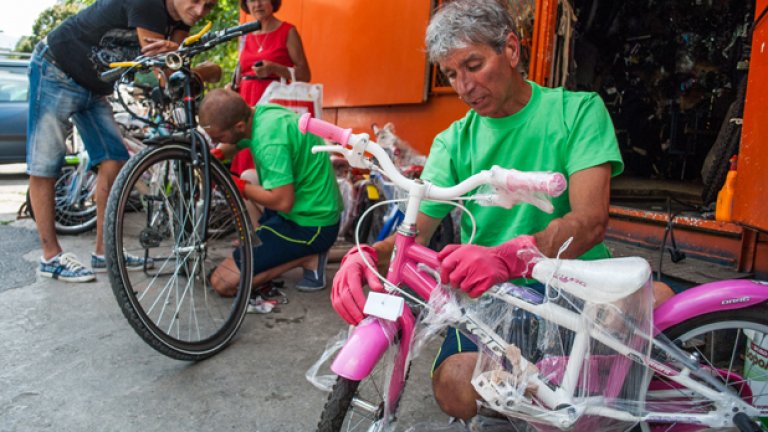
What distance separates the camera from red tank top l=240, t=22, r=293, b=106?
448cm

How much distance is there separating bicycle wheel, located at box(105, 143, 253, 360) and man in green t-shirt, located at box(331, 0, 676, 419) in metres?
1.20

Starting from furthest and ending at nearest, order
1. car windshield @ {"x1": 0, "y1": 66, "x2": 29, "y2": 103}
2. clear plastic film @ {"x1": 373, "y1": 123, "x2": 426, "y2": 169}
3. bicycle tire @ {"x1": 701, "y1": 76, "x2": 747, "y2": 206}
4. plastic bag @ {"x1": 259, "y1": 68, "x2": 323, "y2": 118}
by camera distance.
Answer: car windshield @ {"x1": 0, "y1": 66, "x2": 29, "y2": 103} → clear plastic film @ {"x1": 373, "y1": 123, "x2": 426, "y2": 169} → plastic bag @ {"x1": 259, "y1": 68, "x2": 323, "y2": 118} → bicycle tire @ {"x1": 701, "y1": 76, "x2": 747, "y2": 206}

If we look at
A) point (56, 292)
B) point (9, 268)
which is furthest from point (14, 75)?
point (56, 292)

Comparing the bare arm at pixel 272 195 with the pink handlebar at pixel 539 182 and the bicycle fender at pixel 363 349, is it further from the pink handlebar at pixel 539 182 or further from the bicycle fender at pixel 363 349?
the pink handlebar at pixel 539 182

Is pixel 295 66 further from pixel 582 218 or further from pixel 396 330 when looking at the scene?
pixel 396 330

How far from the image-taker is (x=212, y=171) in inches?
105

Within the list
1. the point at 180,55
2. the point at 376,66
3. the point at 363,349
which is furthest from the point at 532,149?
the point at 376,66

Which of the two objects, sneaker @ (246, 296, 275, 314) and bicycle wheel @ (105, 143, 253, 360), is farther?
sneaker @ (246, 296, 275, 314)

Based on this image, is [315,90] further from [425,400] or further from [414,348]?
[414,348]

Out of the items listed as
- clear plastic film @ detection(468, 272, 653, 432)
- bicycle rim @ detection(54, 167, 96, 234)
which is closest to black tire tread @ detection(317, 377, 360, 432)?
clear plastic film @ detection(468, 272, 653, 432)

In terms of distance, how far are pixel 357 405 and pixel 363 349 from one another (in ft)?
0.64

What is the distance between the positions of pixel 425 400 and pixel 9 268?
315 cm

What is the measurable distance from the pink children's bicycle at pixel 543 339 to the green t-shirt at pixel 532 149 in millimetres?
406

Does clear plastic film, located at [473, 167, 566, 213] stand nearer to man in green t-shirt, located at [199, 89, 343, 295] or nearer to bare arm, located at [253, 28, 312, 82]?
man in green t-shirt, located at [199, 89, 343, 295]
